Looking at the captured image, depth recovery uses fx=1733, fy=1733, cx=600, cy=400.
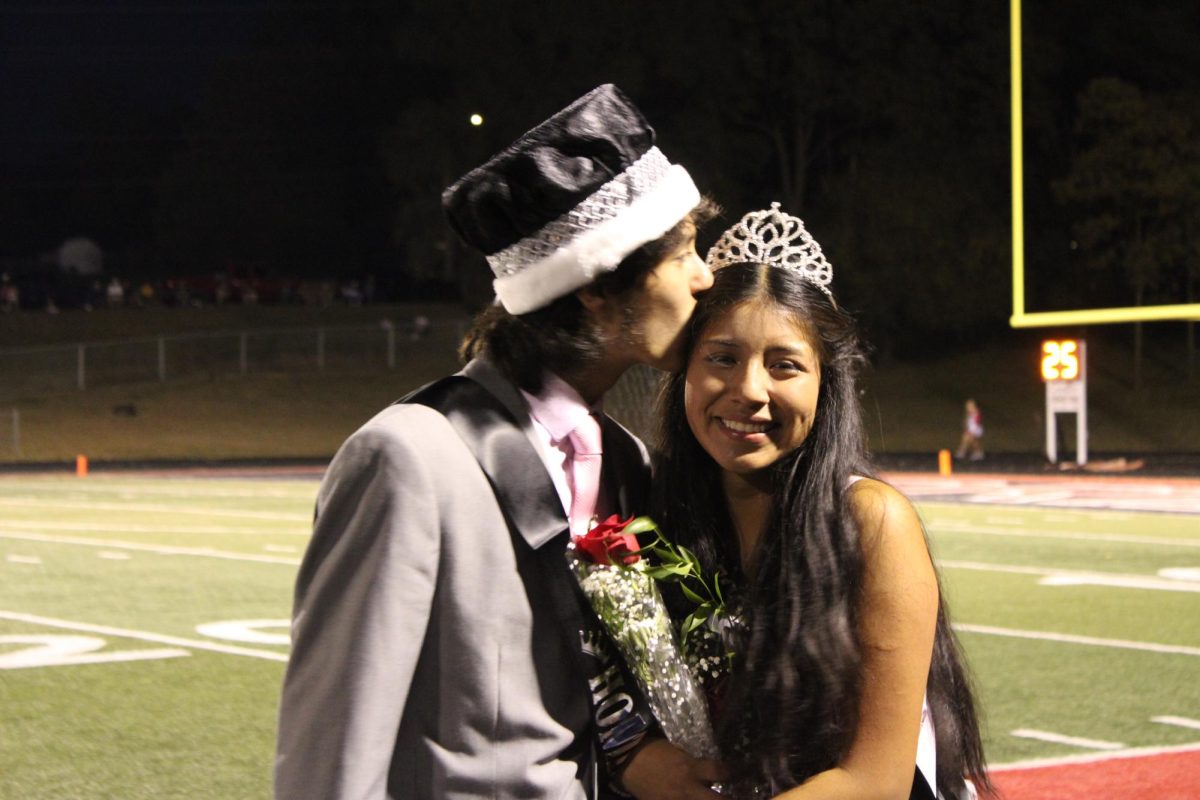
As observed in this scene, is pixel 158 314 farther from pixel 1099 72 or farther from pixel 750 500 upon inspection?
pixel 750 500

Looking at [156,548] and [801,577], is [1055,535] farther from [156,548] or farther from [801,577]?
[801,577]

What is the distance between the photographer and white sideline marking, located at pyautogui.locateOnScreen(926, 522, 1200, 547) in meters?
15.8

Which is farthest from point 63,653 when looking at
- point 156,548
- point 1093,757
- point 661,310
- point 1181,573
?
point 1181,573

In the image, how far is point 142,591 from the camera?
40.6 feet

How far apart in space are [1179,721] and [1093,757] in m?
0.99

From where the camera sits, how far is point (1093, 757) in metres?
6.75

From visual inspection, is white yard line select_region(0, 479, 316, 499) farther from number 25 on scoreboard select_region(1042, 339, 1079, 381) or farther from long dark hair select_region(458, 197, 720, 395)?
long dark hair select_region(458, 197, 720, 395)

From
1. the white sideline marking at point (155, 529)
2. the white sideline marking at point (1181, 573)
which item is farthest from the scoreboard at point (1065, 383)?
the white sideline marking at point (155, 529)

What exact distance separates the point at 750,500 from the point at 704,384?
0.25 metres

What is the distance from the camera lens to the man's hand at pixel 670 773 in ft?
8.23

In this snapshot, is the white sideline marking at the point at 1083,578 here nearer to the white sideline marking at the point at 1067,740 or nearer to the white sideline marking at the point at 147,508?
the white sideline marking at the point at 1067,740

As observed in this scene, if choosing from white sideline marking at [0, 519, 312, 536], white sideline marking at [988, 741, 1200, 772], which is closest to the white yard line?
white sideline marking at [0, 519, 312, 536]

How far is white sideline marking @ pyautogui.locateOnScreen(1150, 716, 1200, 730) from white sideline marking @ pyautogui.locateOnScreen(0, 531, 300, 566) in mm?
8153

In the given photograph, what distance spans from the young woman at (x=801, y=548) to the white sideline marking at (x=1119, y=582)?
1022 centimetres
